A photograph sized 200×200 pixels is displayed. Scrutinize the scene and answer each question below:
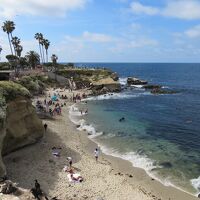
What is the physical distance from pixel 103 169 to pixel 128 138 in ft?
39.5

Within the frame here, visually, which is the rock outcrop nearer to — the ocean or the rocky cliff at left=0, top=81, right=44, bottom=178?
the ocean

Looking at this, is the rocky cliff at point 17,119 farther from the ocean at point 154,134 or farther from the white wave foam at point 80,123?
the white wave foam at point 80,123

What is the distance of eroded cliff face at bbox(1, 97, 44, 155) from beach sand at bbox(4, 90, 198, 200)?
0.88m

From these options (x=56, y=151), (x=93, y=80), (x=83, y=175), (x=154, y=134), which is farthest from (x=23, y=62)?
(x=83, y=175)

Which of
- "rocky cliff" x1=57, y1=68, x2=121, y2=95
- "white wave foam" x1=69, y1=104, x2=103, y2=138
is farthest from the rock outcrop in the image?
"white wave foam" x1=69, y1=104, x2=103, y2=138

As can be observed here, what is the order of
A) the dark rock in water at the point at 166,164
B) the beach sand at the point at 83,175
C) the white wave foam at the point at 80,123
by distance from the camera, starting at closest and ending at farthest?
the beach sand at the point at 83,175 < the dark rock in water at the point at 166,164 < the white wave foam at the point at 80,123

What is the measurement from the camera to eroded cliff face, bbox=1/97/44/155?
107 feet

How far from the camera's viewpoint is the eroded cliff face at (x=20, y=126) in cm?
3262

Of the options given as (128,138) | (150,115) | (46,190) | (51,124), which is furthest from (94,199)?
(150,115)

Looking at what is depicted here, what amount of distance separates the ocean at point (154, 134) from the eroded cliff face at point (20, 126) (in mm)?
9207

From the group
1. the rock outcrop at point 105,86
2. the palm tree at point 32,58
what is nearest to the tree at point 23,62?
the palm tree at point 32,58

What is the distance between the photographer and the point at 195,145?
40.9 metres

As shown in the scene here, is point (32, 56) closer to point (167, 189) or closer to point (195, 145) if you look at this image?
point (195, 145)

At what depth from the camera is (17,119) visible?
112 ft
